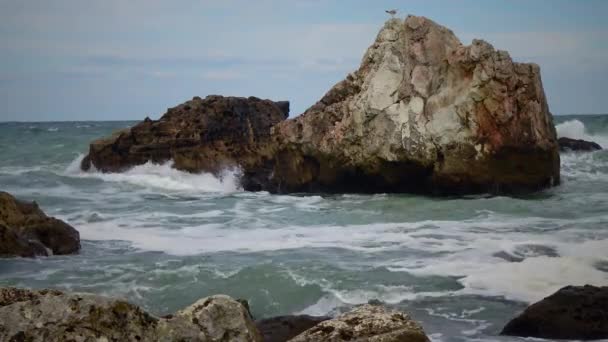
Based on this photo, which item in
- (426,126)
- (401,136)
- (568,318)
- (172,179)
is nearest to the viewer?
(568,318)

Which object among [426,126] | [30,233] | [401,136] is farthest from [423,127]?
[30,233]

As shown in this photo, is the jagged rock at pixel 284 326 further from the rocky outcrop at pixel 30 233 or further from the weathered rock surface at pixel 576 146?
the weathered rock surface at pixel 576 146

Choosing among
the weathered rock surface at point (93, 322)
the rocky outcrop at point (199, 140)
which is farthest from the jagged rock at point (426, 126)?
the weathered rock surface at point (93, 322)

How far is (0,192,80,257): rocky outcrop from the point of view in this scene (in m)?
10.9

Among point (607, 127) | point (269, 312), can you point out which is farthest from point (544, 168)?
point (607, 127)

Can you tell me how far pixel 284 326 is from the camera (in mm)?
6902

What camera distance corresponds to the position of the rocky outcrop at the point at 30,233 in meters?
10.9

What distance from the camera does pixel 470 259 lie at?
10.5 metres

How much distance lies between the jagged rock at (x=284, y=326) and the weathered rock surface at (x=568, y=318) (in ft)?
5.31

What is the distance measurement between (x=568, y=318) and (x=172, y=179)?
1737 cm

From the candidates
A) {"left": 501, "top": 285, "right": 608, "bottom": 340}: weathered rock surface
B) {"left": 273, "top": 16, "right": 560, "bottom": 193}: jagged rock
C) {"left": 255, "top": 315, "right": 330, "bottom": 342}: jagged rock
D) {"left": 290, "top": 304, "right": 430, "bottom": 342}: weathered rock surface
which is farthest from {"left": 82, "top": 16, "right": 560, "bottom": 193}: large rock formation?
{"left": 290, "top": 304, "right": 430, "bottom": 342}: weathered rock surface

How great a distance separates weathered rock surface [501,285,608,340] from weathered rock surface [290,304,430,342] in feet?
9.41

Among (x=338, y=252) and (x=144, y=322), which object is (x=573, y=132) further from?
(x=144, y=322)

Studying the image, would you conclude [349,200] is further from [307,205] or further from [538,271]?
[538,271]
